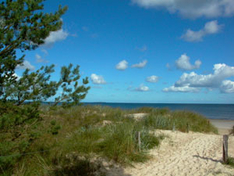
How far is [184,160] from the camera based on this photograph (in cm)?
784

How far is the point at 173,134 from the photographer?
1187 centimetres

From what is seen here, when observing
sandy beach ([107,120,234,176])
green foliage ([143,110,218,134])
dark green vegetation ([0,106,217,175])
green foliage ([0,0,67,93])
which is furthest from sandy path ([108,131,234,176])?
green foliage ([0,0,67,93])

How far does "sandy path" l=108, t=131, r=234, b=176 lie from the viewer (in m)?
6.61

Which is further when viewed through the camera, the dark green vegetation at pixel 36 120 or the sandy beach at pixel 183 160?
the sandy beach at pixel 183 160

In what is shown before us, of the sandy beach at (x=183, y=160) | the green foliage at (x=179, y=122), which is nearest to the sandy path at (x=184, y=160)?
the sandy beach at (x=183, y=160)

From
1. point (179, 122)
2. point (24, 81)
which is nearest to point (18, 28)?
point (24, 81)

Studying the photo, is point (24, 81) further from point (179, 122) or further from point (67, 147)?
point (179, 122)

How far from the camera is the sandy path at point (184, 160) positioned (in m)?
6.61

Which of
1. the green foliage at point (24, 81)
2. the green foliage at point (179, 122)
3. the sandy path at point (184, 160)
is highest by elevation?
the green foliage at point (24, 81)

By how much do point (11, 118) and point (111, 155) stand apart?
427cm

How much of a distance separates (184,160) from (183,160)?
0.04 meters

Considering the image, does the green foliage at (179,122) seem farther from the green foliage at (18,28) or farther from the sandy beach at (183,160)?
the green foliage at (18,28)

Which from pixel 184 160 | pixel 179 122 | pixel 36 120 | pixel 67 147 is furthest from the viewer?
pixel 179 122

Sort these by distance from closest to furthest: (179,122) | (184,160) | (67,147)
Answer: (67,147) → (184,160) → (179,122)
